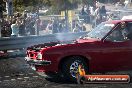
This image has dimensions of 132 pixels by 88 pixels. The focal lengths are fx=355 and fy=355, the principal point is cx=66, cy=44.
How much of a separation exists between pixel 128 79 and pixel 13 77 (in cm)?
335

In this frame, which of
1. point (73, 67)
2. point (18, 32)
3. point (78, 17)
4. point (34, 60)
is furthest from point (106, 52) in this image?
point (78, 17)

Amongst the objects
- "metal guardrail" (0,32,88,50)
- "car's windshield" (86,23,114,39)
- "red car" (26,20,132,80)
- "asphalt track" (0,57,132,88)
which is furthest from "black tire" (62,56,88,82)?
"metal guardrail" (0,32,88,50)

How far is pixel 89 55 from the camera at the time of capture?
8.95 meters

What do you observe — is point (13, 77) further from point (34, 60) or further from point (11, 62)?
point (11, 62)

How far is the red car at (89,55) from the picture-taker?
8859 millimetres

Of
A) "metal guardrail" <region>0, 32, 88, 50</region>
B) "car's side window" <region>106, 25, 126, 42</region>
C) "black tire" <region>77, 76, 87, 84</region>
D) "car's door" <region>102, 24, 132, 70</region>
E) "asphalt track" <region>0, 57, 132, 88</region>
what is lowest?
"asphalt track" <region>0, 57, 132, 88</region>

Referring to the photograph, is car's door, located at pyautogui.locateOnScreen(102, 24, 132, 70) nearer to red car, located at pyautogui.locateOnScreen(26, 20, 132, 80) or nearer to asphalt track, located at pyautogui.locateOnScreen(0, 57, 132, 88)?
red car, located at pyautogui.locateOnScreen(26, 20, 132, 80)

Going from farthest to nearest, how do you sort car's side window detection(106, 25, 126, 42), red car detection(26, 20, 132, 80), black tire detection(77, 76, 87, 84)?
car's side window detection(106, 25, 126, 42) → red car detection(26, 20, 132, 80) → black tire detection(77, 76, 87, 84)

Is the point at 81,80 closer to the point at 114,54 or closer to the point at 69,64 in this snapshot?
the point at 69,64

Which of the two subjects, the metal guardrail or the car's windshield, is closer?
the car's windshield

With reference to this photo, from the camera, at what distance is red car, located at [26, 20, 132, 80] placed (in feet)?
29.1

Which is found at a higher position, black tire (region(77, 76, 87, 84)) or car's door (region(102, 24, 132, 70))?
car's door (region(102, 24, 132, 70))

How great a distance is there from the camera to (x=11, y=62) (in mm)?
13062

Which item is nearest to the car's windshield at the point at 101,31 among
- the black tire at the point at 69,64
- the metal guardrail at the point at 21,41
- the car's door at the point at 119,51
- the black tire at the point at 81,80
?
the car's door at the point at 119,51
